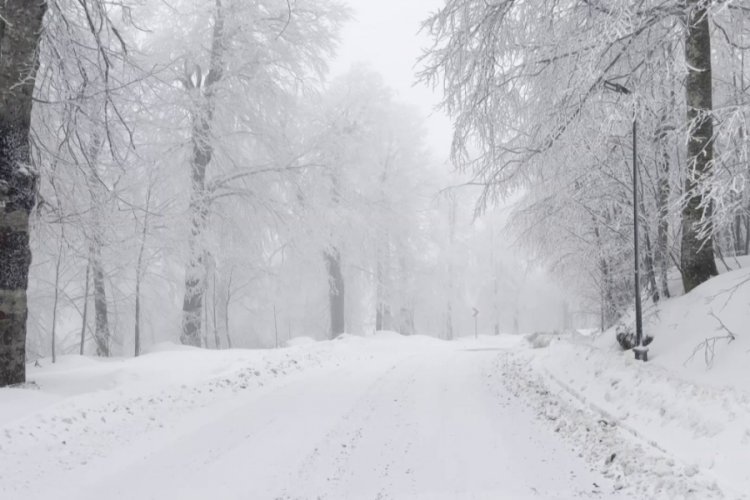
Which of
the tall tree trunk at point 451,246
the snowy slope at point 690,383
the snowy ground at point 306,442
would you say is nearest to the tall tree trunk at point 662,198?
the snowy slope at point 690,383

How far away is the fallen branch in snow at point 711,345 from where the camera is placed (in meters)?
6.41

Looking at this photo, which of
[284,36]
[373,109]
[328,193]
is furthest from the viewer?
[373,109]

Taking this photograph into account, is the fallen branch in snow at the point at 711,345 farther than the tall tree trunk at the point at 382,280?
No

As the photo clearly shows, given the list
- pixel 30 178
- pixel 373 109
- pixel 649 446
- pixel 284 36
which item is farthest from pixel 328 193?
pixel 649 446

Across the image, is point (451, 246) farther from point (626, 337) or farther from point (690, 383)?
point (690, 383)

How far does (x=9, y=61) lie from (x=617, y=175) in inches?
397

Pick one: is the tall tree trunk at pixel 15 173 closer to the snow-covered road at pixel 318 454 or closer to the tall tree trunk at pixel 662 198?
the snow-covered road at pixel 318 454

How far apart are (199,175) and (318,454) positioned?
1110cm

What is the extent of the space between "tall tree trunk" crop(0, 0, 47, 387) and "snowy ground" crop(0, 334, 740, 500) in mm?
714

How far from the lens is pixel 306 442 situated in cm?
552

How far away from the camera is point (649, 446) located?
16.2ft

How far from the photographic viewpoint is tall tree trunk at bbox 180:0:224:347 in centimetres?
1373

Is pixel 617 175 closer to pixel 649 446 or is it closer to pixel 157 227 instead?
pixel 649 446

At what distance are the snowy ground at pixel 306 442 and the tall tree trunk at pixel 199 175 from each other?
5.06 m
